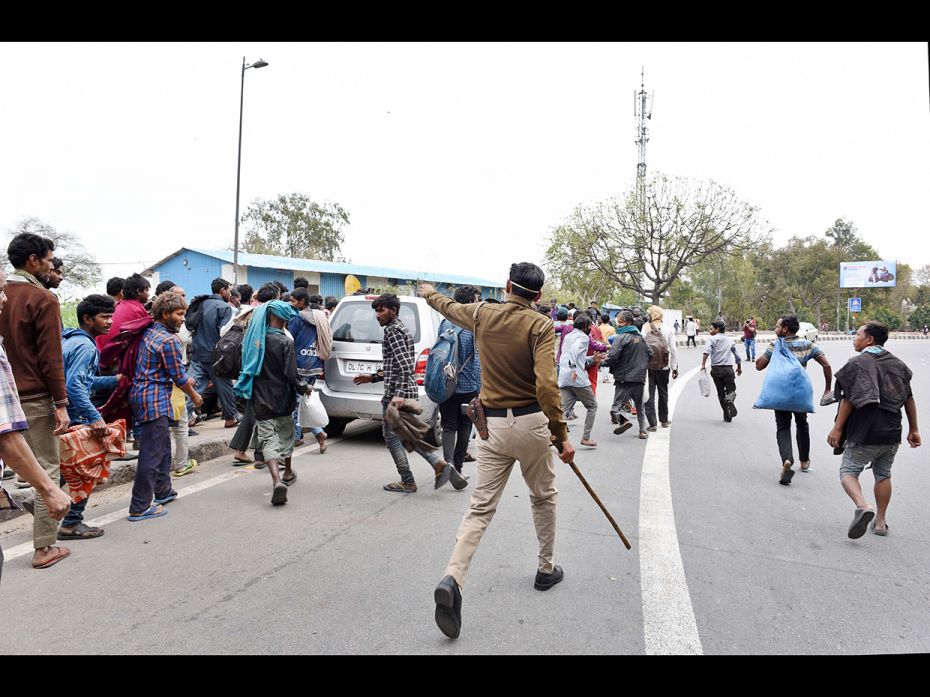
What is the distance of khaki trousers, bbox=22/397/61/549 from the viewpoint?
385cm

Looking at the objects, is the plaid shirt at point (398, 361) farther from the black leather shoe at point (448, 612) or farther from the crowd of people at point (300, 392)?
the black leather shoe at point (448, 612)

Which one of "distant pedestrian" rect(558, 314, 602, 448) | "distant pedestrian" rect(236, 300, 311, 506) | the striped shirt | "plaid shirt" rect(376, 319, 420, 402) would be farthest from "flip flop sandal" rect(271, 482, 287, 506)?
the striped shirt

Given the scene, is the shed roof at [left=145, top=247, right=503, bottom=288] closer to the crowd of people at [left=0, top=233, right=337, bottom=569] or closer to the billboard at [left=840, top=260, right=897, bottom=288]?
the crowd of people at [left=0, top=233, right=337, bottom=569]

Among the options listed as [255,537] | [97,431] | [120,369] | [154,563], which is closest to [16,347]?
[97,431]

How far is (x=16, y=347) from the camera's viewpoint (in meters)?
3.74

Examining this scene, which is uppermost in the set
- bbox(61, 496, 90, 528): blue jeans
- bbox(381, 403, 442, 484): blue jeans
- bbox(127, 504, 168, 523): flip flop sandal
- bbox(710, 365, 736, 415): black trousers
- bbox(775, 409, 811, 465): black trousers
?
bbox(710, 365, 736, 415): black trousers

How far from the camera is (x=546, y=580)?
11.8 ft

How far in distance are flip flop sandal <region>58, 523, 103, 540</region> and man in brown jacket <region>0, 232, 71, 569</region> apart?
0.36 m

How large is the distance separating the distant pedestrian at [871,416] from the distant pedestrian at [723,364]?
5176mm

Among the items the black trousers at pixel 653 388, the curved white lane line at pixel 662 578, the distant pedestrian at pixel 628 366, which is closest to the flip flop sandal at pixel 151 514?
the curved white lane line at pixel 662 578

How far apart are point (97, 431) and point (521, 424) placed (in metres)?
2.74

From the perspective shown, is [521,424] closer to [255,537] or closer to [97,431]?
[255,537]

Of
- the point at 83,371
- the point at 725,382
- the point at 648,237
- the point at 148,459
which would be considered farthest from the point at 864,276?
the point at 83,371

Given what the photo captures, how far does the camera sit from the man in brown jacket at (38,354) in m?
3.73
